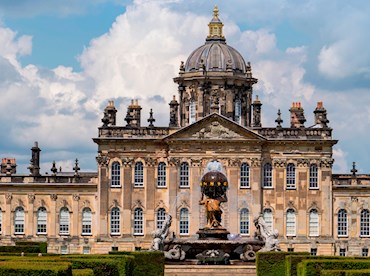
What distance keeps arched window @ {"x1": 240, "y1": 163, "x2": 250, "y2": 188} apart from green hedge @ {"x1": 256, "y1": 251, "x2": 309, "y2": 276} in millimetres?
24603

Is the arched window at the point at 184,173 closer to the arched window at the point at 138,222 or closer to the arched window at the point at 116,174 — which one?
the arched window at the point at 138,222

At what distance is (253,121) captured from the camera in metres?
79.7

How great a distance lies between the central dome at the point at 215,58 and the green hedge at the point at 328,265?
36117 mm

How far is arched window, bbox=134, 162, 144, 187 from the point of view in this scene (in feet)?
250

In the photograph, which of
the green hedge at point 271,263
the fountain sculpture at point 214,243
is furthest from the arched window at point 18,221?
the green hedge at point 271,263

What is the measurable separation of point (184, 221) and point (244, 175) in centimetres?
480

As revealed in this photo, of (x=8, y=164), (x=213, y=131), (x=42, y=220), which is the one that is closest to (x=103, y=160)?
(x=42, y=220)

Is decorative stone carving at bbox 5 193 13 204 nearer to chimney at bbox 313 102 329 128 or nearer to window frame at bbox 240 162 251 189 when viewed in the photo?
window frame at bbox 240 162 251 189

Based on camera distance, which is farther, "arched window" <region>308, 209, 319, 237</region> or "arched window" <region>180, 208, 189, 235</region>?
"arched window" <region>308, 209, 319, 237</region>

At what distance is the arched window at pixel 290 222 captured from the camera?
250 ft

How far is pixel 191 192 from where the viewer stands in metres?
75.6

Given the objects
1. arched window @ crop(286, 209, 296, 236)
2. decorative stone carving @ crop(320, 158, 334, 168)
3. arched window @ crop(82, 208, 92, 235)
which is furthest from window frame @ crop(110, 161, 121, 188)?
decorative stone carving @ crop(320, 158, 334, 168)

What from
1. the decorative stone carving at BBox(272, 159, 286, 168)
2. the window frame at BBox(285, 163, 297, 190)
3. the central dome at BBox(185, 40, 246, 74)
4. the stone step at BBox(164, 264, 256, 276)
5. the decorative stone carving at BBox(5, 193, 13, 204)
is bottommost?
the stone step at BBox(164, 264, 256, 276)

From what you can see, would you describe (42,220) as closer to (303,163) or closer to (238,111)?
(238,111)
